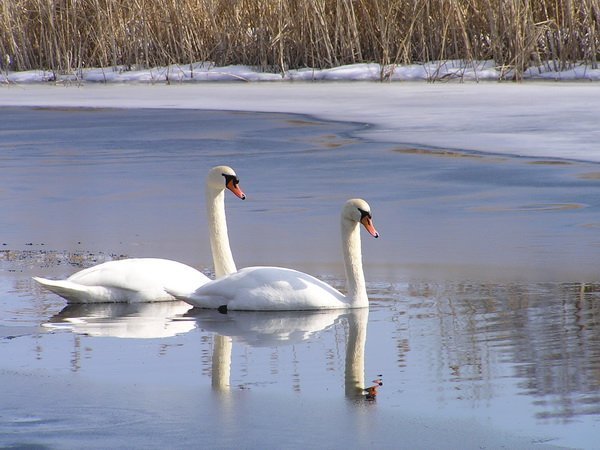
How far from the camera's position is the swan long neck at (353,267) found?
220 inches

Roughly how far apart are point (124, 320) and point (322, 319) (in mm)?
776

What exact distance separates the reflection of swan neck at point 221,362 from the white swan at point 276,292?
50cm

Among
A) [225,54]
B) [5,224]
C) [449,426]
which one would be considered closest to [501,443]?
[449,426]

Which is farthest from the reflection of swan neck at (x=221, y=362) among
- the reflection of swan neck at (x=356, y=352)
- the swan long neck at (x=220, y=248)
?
the swan long neck at (x=220, y=248)

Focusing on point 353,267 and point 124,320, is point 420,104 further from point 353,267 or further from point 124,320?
point 124,320

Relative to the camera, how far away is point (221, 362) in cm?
455

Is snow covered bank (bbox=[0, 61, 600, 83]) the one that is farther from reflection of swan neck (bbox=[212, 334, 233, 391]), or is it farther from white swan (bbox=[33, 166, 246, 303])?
reflection of swan neck (bbox=[212, 334, 233, 391])

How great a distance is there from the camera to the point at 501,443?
3.49m

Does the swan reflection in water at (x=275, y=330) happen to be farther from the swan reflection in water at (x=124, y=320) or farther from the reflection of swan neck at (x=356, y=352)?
the swan reflection in water at (x=124, y=320)

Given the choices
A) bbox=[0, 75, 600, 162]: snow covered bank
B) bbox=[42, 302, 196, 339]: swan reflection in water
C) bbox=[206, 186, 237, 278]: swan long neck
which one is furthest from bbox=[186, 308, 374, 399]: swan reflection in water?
bbox=[0, 75, 600, 162]: snow covered bank

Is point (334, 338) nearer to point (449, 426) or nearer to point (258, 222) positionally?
point (449, 426)

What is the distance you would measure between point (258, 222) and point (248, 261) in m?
1.25

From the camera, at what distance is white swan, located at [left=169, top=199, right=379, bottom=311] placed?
5.54 meters

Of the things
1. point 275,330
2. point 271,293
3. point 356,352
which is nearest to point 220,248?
point 271,293
